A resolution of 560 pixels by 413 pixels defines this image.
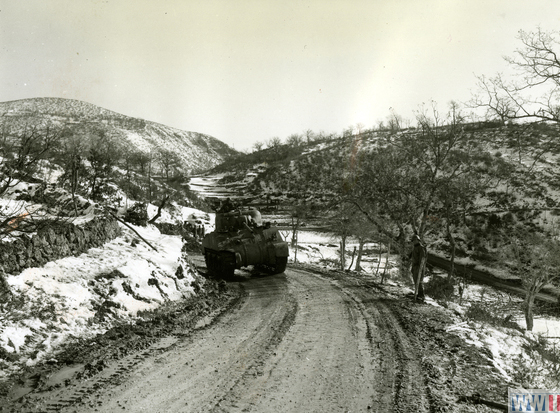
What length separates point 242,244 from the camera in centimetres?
1591

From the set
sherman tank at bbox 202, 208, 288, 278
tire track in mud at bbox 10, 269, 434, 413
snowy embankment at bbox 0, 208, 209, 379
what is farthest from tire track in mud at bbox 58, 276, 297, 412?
sherman tank at bbox 202, 208, 288, 278

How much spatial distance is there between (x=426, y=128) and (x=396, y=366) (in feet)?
30.8

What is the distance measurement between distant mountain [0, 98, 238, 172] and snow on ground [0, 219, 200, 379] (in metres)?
102

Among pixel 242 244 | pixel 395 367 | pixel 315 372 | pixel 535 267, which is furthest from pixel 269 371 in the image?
pixel 535 267

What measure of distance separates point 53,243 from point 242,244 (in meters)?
7.97

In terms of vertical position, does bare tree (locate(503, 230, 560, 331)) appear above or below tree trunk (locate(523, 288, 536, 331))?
above

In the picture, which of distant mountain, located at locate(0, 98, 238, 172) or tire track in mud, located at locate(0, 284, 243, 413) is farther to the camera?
distant mountain, located at locate(0, 98, 238, 172)

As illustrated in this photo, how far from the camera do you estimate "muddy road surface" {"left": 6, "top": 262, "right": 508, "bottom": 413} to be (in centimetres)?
489

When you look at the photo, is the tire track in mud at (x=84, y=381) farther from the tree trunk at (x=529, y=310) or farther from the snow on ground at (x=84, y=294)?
the tree trunk at (x=529, y=310)

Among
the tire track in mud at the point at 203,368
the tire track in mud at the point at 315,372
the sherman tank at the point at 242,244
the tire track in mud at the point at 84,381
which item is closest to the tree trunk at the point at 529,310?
the sherman tank at the point at 242,244

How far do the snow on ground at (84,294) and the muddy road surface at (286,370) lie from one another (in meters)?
1.33

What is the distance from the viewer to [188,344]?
7.18 metres
